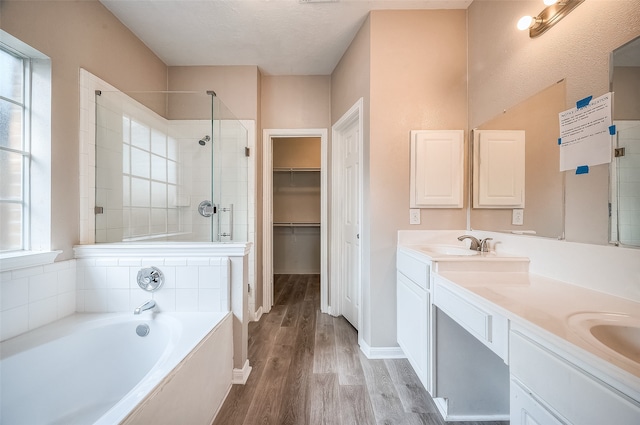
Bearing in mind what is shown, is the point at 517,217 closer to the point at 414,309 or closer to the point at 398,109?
the point at 414,309

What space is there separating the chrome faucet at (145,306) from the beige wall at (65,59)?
583 millimetres

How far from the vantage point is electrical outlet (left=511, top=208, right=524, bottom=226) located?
4.92 feet

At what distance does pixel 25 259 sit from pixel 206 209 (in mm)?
1094

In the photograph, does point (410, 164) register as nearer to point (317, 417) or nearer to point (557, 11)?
point (557, 11)

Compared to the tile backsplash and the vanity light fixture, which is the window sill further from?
the vanity light fixture

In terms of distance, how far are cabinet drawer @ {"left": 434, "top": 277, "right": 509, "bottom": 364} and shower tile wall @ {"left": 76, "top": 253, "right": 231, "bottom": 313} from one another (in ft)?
4.26

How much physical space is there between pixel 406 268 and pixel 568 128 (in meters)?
1.14

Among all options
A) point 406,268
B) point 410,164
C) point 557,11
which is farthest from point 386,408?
point 557,11

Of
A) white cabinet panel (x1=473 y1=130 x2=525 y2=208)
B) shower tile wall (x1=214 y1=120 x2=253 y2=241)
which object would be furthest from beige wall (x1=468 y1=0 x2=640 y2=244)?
shower tile wall (x1=214 y1=120 x2=253 y2=241)

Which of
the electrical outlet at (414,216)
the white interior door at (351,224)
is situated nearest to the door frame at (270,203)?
the white interior door at (351,224)

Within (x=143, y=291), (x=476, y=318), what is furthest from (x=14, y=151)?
(x=476, y=318)

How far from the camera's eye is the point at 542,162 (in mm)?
1338

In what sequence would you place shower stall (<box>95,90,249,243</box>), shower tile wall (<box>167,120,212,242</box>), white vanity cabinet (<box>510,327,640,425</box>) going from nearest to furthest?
white vanity cabinet (<box>510,327,640,425</box>) < shower stall (<box>95,90,249,243</box>) < shower tile wall (<box>167,120,212,242</box>)

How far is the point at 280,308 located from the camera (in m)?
2.98
